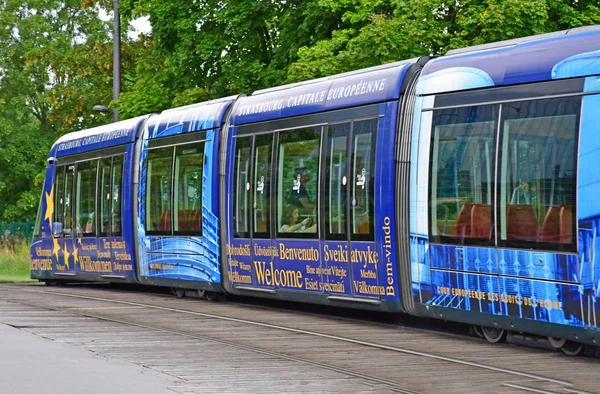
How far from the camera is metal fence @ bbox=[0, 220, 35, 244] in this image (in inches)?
1806

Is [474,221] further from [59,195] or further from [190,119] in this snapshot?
[59,195]

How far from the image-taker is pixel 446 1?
84.7 ft

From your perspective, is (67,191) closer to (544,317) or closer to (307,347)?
(307,347)

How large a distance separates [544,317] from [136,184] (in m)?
11.3

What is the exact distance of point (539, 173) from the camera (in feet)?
38.9

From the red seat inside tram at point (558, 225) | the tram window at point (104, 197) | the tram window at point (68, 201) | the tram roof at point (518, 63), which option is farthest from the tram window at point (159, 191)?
the red seat inside tram at point (558, 225)

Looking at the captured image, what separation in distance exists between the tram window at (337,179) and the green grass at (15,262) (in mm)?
18665

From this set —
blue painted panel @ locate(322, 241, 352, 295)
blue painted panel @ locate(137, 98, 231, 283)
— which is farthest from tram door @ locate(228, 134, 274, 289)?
blue painted panel @ locate(322, 241, 352, 295)

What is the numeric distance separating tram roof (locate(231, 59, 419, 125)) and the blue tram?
3 cm

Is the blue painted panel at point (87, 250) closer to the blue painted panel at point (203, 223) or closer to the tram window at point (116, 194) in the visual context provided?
the tram window at point (116, 194)

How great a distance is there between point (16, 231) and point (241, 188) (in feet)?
103

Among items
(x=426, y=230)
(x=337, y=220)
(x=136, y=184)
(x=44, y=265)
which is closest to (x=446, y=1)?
(x=136, y=184)

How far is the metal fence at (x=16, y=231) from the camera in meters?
45.9

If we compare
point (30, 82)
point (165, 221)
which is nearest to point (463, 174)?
point (165, 221)
